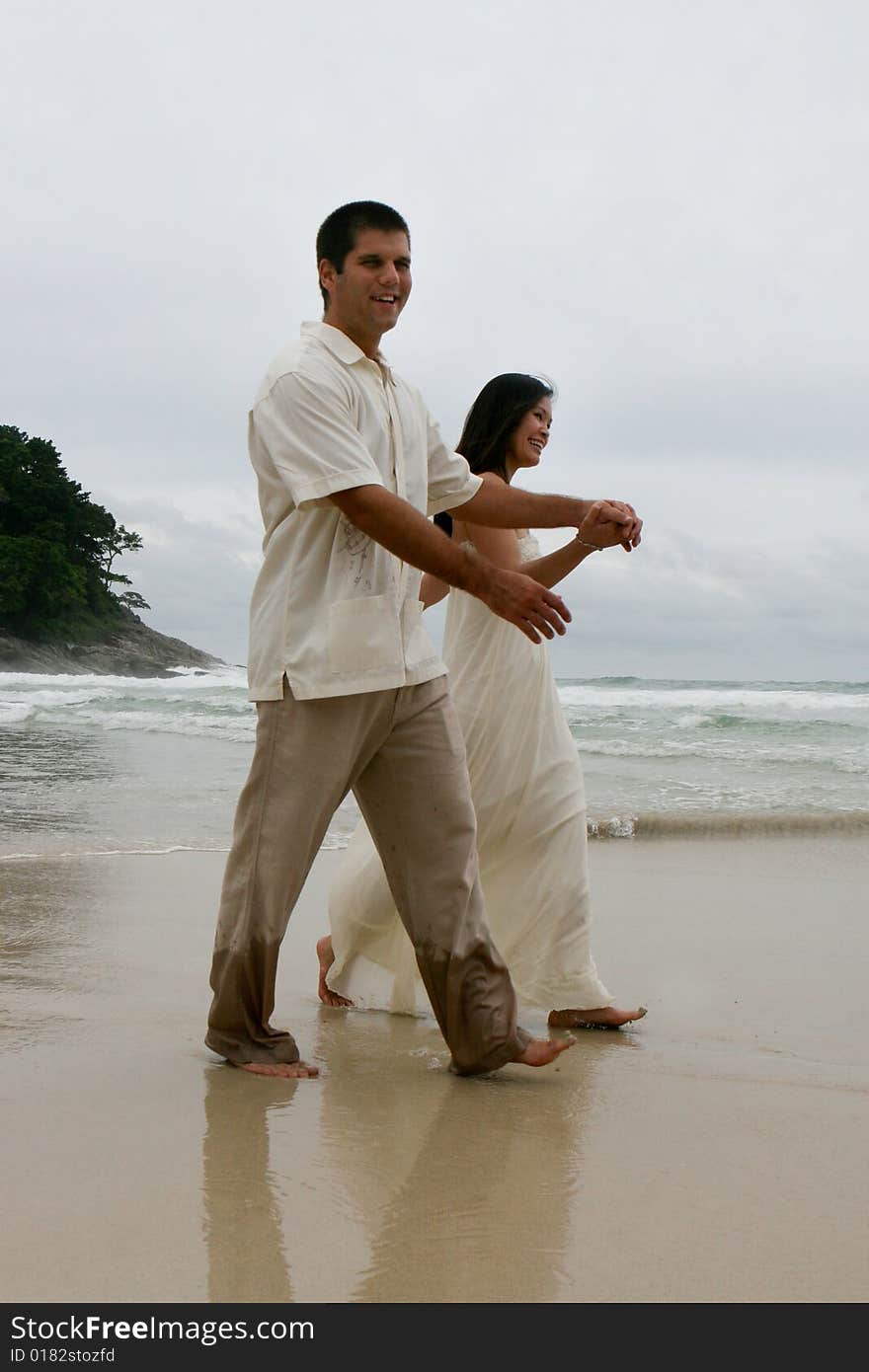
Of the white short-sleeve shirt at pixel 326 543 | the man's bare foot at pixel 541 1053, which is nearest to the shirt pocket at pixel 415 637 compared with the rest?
the white short-sleeve shirt at pixel 326 543

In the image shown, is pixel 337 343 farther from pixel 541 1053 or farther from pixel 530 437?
pixel 541 1053

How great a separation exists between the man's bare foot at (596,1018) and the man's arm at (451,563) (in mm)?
1378

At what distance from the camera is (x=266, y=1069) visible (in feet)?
9.68

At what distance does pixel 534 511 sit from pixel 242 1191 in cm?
177

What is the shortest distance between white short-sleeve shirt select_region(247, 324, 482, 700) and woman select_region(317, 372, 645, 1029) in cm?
63

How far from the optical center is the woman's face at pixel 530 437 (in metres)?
3.77

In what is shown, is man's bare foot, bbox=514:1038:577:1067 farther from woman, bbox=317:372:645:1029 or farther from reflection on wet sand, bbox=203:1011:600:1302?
woman, bbox=317:372:645:1029

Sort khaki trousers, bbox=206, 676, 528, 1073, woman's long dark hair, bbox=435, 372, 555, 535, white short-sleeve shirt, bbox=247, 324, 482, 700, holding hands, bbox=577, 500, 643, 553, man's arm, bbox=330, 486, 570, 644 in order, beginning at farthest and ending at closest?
1. woman's long dark hair, bbox=435, 372, 555, 535
2. holding hands, bbox=577, 500, 643, 553
3. khaki trousers, bbox=206, 676, 528, 1073
4. white short-sleeve shirt, bbox=247, 324, 482, 700
5. man's arm, bbox=330, 486, 570, 644

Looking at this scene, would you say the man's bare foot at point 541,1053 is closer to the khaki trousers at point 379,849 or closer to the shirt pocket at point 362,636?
the khaki trousers at point 379,849

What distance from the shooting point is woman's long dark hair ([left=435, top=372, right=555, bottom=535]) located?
12.4 ft

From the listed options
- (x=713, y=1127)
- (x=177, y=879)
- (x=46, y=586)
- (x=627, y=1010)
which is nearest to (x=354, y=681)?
(x=713, y=1127)

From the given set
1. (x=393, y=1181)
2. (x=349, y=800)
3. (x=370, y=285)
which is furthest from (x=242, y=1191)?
(x=349, y=800)

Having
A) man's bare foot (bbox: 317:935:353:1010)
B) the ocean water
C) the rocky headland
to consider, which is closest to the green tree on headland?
the rocky headland

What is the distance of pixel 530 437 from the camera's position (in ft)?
12.4
